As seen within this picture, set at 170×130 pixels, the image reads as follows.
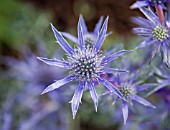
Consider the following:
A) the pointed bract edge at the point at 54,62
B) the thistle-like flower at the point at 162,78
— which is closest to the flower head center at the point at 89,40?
the pointed bract edge at the point at 54,62

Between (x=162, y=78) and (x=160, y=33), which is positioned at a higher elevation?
(x=160, y=33)

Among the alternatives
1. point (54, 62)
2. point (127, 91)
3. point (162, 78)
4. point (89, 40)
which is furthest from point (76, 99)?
point (162, 78)

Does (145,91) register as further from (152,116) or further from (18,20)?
(18,20)

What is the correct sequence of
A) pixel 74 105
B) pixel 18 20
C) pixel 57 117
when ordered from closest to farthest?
pixel 74 105 < pixel 57 117 < pixel 18 20

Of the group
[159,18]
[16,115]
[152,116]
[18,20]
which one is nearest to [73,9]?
[18,20]

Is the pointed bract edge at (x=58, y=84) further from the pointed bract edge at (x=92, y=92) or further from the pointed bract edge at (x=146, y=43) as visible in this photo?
the pointed bract edge at (x=146, y=43)

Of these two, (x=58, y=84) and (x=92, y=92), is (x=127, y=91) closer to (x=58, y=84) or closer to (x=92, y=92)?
(x=92, y=92)

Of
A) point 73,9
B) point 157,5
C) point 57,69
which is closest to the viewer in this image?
point 157,5
